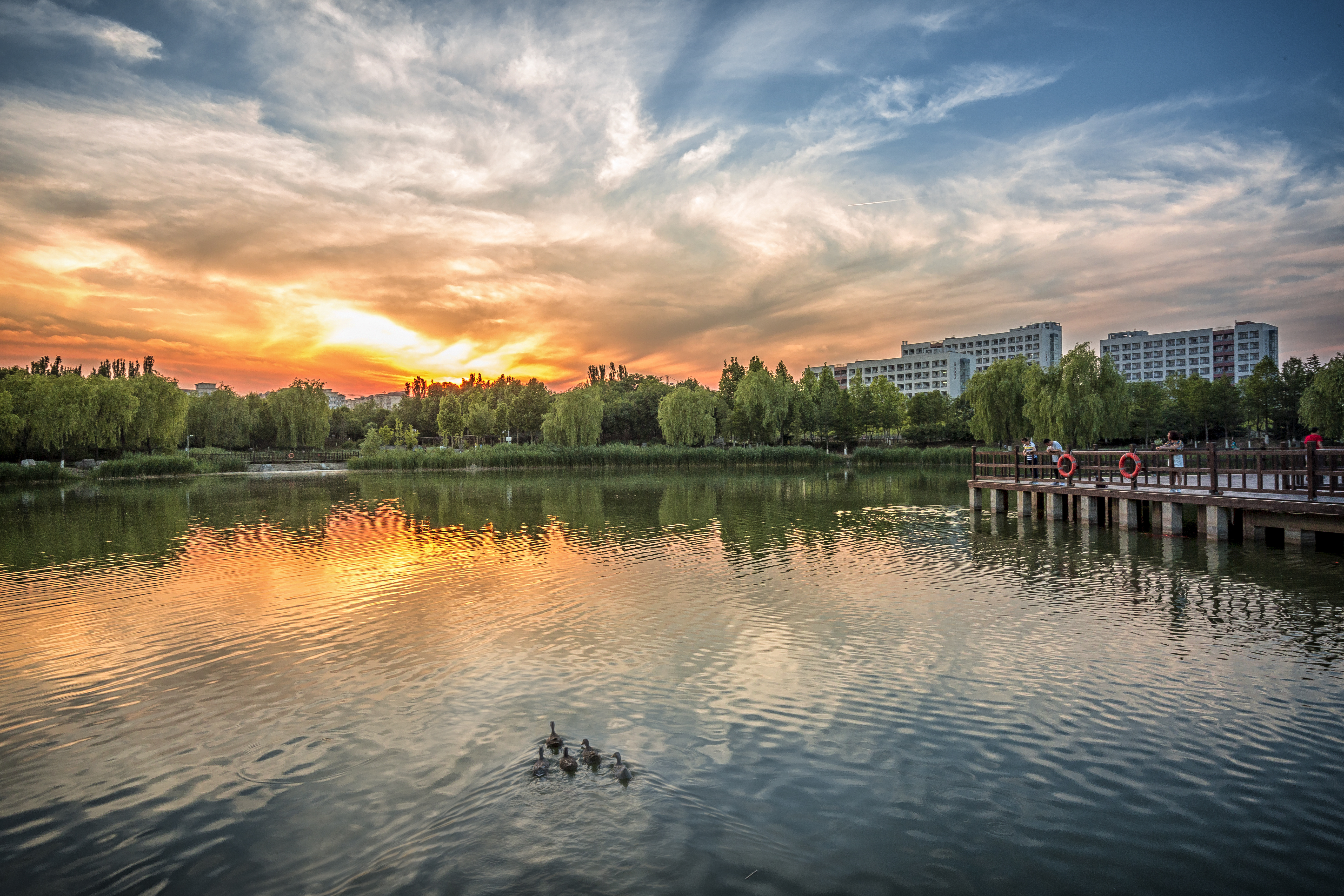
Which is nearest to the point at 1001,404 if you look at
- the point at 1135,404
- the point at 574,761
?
the point at 1135,404

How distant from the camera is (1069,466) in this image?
28.6 m

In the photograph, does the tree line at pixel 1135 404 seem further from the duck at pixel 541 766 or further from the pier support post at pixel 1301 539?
the duck at pixel 541 766

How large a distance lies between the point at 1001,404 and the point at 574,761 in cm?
6326

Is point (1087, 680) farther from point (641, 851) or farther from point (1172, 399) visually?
point (1172, 399)

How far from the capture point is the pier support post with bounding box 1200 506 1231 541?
70.1 feet

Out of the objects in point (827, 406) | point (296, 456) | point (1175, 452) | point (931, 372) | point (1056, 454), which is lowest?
point (1056, 454)

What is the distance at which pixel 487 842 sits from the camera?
623cm

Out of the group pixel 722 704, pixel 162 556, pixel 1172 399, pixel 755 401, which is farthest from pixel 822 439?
pixel 722 704

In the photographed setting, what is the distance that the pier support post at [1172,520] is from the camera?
2238 cm

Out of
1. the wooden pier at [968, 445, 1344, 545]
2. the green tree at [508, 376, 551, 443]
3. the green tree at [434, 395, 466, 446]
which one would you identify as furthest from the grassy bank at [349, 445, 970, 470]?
the wooden pier at [968, 445, 1344, 545]

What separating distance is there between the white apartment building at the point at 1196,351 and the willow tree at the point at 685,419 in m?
129

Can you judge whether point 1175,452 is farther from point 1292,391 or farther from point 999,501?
point 1292,391

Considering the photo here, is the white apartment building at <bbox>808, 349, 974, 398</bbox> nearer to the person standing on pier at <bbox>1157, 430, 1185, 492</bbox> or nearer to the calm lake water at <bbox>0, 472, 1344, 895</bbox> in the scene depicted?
the person standing on pier at <bbox>1157, 430, 1185, 492</bbox>

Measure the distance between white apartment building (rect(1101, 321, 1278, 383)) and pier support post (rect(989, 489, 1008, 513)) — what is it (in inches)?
6466
